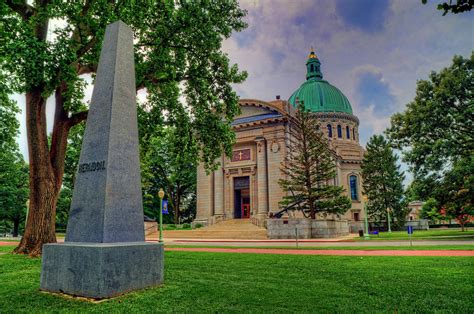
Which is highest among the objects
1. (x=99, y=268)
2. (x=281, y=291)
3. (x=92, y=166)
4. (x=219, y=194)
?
(x=219, y=194)

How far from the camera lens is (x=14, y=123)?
17.7 meters

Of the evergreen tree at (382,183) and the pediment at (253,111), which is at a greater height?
the pediment at (253,111)

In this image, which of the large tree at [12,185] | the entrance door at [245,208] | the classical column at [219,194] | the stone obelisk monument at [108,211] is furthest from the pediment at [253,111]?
the stone obelisk monument at [108,211]

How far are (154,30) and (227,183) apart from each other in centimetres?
2967

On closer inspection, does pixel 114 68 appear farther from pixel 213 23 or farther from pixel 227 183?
pixel 227 183

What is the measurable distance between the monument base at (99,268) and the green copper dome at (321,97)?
60.0m

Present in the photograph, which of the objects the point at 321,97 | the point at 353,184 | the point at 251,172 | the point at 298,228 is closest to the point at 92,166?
the point at 298,228

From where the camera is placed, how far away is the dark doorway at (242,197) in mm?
41922

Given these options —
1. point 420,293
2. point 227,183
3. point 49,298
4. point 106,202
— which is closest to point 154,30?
point 106,202

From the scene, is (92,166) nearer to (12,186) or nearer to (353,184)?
(12,186)

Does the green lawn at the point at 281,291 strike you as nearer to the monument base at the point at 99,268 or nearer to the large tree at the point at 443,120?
the monument base at the point at 99,268

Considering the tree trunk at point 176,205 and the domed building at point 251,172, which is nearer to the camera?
the domed building at point 251,172

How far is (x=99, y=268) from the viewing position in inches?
202

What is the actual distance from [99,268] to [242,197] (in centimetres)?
3776
